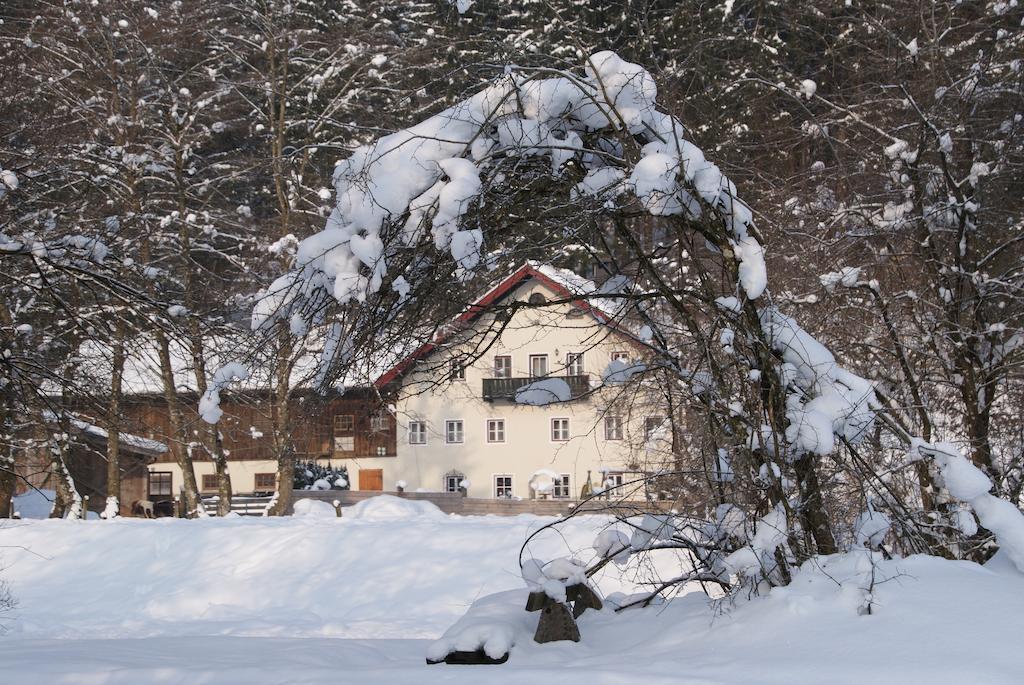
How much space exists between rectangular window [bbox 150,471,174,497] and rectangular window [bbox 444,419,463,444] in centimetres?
1032

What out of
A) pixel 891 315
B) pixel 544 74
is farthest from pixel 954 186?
pixel 544 74

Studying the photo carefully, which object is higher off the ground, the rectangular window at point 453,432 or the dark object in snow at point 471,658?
the rectangular window at point 453,432

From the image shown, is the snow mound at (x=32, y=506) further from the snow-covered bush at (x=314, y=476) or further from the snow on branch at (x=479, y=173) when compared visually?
the snow on branch at (x=479, y=173)

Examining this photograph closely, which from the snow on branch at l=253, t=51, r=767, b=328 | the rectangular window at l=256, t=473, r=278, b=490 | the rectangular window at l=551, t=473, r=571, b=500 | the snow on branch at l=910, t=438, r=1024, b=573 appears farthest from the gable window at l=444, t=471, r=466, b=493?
the snow on branch at l=910, t=438, r=1024, b=573

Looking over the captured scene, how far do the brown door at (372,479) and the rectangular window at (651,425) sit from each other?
25378 millimetres

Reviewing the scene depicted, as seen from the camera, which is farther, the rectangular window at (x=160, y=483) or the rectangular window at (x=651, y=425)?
the rectangular window at (x=160, y=483)

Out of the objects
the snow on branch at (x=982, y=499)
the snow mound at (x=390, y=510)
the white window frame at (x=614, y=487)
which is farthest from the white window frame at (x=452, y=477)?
the snow on branch at (x=982, y=499)

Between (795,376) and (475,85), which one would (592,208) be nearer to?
(475,85)

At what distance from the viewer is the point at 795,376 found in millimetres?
6301

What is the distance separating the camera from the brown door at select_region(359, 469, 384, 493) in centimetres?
3478

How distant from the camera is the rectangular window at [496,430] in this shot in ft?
112

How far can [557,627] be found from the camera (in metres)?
6.50

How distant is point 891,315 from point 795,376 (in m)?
5.25

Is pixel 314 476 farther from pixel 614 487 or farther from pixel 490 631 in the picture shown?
pixel 490 631
